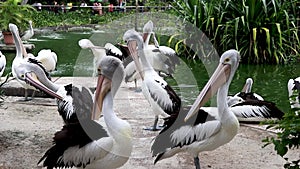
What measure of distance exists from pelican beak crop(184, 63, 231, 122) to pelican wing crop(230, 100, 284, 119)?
1230mm

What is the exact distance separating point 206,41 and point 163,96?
630cm

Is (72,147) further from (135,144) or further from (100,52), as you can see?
(100,52)

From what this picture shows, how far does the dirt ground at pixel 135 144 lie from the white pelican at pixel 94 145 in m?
0.61

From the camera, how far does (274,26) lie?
1053 centimetres

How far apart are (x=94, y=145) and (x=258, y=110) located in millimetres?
2247

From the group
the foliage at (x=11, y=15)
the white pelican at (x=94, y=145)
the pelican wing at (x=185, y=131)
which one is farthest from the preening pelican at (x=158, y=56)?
→ the foliage at (x=11, y=15)

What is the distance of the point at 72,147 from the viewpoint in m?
3.48

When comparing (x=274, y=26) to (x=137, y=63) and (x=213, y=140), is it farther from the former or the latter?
(x=213, y=140)

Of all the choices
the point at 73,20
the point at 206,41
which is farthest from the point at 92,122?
the point at 73,20

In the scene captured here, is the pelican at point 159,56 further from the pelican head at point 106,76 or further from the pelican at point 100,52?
the pelican head at point 106,76

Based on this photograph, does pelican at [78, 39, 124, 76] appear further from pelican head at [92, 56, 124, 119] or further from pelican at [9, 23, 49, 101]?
pelican head at [92, 56, 124, 119]

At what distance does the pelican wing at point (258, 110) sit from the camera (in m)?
4.91

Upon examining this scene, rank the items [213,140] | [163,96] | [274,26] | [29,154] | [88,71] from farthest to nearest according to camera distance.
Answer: [274,26] → [88,71] → [163,96] → [29,154] → [213,140]

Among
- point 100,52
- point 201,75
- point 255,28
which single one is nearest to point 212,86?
point 100,52
